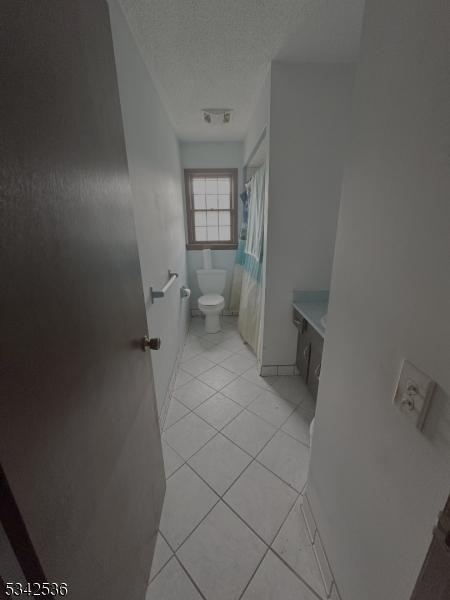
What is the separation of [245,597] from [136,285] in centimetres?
133

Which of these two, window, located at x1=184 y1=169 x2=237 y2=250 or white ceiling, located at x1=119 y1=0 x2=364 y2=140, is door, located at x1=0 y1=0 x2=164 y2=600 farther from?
window, located at x1=184 y1=169 x2=237 y2=250

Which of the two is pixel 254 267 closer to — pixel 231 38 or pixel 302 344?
pixel 302 344

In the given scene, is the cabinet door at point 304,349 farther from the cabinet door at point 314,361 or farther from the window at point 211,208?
the window at point 211,208

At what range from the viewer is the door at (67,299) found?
34 cm

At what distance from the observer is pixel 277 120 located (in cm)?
160

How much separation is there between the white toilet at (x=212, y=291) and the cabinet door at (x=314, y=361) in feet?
4.81

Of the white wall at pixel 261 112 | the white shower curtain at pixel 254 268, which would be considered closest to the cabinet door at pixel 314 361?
the white shower curtain at pixel 254 268

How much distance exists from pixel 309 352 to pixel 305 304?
409 mm

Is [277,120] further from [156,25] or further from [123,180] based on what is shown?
[123,180]

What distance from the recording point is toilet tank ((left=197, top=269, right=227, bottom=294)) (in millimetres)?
3246

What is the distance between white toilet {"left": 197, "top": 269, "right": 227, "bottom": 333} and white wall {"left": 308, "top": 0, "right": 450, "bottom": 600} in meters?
2.24

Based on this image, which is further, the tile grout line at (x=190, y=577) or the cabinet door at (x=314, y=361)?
the cabinet door at (x=314, y=361)

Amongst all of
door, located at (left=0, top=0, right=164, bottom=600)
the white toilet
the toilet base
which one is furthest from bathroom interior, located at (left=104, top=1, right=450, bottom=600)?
door, located at (left=0, top=0, right=164, bottom=600)

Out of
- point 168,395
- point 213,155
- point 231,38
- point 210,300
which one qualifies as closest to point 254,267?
point 210,300
